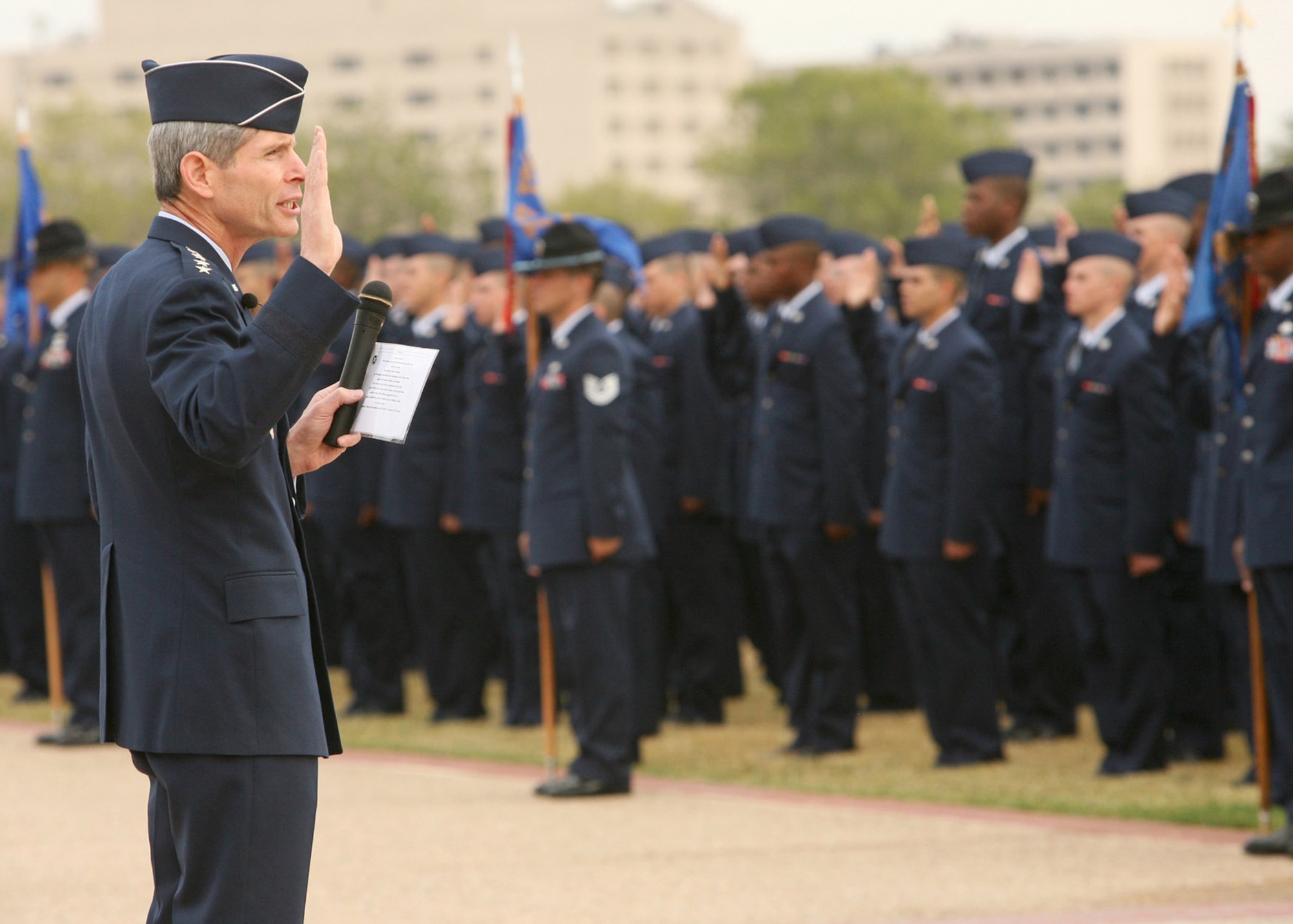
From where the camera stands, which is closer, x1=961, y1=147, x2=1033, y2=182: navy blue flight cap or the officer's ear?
the officer's ear

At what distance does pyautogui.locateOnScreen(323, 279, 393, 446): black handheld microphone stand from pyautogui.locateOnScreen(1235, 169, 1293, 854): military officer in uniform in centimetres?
415

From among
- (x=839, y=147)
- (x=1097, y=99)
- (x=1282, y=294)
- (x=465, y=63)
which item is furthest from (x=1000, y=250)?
(x=1097, y=99)

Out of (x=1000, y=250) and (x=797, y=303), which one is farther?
(x=1000, y=250)

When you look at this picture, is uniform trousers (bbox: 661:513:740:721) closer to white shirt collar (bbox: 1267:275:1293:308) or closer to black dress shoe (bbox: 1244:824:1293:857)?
black dress shoe (bbox: 1244:824:1293:857)

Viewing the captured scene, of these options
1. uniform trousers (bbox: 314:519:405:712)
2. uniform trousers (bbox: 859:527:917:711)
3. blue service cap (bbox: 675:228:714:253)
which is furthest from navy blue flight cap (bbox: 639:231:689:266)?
uniform trousers (bbox: 314:519:405:712)

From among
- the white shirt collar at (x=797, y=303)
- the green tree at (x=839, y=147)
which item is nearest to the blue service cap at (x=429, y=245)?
the white shirt collar at (x=797, y=303)

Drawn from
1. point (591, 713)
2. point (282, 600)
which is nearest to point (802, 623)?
point (591, 713)

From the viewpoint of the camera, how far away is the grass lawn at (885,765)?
7891 mm

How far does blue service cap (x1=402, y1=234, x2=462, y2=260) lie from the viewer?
11.4 metres

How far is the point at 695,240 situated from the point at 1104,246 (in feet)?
11.9

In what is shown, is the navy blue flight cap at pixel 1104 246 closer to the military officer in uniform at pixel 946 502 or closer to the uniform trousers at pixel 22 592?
the military officer in uniform at pixel 946 502

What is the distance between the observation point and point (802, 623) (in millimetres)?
9945

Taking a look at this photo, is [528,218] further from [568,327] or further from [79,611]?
[79,611]

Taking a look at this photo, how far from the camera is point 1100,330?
876 centimetres
